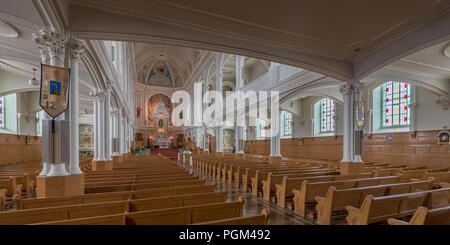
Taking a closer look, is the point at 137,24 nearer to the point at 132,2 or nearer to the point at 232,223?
the point at 132,2

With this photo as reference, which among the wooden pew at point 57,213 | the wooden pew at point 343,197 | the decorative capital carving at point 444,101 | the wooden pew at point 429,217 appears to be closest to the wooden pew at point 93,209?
the wooden pew at point 57,213

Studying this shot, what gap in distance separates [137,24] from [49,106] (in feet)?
7.63

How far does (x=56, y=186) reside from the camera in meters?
3.65

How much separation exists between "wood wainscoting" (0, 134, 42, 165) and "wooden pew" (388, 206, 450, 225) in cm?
1850

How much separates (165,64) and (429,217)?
115 ft

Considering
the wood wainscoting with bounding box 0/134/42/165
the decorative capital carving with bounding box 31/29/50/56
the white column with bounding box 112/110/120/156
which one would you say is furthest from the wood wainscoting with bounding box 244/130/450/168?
the wood wainscoting with bounding box 0/134/42/165

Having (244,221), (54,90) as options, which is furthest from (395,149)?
(54,90)

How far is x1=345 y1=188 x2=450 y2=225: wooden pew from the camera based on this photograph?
3.01 metres

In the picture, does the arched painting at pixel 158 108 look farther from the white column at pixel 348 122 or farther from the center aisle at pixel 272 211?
the white column at pixel 348 122

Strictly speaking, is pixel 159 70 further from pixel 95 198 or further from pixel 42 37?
pixel 95 198

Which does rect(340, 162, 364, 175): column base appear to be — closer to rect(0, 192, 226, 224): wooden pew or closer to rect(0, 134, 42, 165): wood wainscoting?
rect(0, 192, 226, 224): wooden pew

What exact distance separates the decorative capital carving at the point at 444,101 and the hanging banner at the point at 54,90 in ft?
44.0

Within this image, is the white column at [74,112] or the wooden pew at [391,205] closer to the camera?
the wooden pew at [391,205]

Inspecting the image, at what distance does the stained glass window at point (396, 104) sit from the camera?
1085 cm
